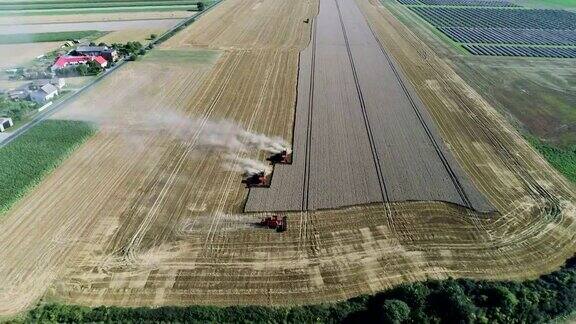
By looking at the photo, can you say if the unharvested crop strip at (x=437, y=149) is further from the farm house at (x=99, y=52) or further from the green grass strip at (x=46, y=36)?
the green grass strip at (x=46, y=36)

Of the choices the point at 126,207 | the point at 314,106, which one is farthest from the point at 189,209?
the point at 314,106

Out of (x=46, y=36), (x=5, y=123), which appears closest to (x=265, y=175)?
(x=5, y=123)

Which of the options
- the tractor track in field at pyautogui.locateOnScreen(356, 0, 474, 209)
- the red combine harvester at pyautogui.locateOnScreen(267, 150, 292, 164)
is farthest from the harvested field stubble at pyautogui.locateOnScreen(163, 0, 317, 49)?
the red combine harvester at pyautogui.locateOnScreen(267, 150, 292, 164)

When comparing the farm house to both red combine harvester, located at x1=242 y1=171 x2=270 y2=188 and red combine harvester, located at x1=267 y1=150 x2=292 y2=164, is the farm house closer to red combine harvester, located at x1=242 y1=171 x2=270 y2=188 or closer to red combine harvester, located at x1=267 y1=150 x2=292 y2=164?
red combine harvester, located at x1=267 y1=150 x2=292 y2=164

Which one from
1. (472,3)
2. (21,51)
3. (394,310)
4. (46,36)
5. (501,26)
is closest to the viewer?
(394,310)

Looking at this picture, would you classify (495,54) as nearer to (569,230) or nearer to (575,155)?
(575,155)

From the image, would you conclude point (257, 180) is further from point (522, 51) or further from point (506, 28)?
point (506, 28)
